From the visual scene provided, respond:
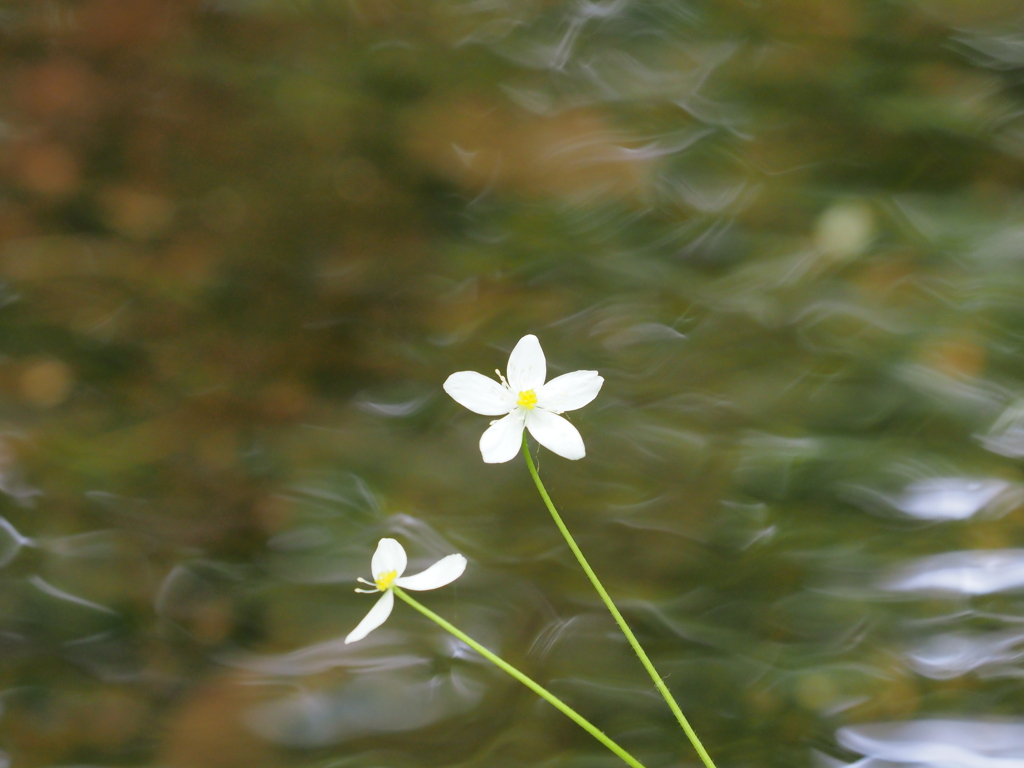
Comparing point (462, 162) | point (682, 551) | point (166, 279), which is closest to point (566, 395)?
point (682, 551)

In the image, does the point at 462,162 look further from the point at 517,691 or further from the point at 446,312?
the point at 517,691

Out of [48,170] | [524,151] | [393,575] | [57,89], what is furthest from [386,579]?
[57,89]

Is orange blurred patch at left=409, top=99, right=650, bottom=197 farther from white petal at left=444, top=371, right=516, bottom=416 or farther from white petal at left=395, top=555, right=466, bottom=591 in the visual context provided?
white petal at left=395, top=555, right=466, bottom=591

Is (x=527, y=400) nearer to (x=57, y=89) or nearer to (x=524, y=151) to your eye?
(x=524, y=151)

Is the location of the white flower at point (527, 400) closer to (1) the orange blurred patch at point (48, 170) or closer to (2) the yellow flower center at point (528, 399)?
(2) the yellow flower center at point (528, 399)

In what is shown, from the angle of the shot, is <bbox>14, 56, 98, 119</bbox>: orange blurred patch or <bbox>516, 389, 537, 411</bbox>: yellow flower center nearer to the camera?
<bbox>516, 389, 537, 411</bbox>: yellow flower center

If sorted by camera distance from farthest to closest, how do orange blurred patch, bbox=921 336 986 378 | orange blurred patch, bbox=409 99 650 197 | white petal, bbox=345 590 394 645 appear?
orange blurred patch, bbox=409 99 650 197
orange blurred patch, bbox=921 336 986 378
white petal, bbox=345 590 394 645

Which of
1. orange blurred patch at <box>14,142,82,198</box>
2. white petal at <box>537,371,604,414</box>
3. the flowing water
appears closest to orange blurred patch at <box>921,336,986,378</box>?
the flowing water
